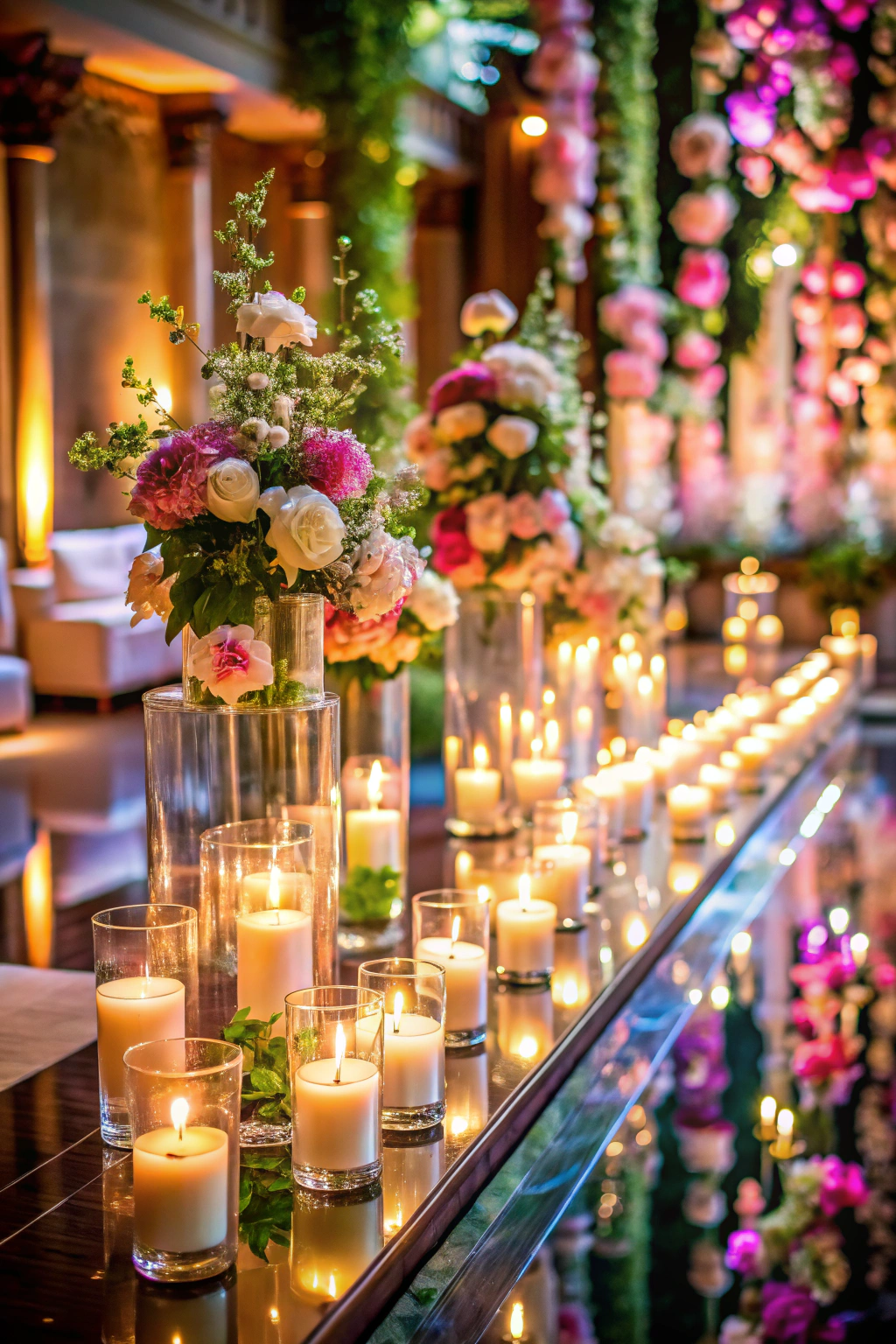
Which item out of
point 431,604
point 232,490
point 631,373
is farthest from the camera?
point 631,373

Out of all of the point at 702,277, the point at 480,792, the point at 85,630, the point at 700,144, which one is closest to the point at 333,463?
the point at 480,792

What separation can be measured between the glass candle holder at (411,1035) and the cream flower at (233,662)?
0.35 m

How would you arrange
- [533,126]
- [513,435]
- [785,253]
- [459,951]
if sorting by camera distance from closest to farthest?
[459,951]
[513,435]
[533,126]
[785,253]

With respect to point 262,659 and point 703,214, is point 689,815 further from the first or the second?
point 703,214

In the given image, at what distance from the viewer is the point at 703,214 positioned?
674 cm

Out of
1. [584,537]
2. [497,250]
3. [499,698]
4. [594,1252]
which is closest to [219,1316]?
[594,1252]

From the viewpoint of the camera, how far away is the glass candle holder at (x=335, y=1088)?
1474mm

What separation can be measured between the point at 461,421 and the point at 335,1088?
1.87 m

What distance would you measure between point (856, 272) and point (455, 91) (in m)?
4.21

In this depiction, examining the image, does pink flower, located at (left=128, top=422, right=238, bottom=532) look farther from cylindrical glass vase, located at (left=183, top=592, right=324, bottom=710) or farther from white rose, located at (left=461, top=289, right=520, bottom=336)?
white rose, located at (left=461, top=289, right=520, bottom=336)

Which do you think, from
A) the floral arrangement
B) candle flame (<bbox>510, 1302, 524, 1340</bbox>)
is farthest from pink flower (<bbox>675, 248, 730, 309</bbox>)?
candle flame (<bbox>510, 1302, 524, 1340</bbox>)

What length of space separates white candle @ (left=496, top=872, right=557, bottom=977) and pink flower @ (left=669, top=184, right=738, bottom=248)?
5.23m

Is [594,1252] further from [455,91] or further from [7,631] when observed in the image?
[455,91]

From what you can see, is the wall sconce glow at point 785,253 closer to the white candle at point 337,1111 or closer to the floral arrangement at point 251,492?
the floral arrangement at point 251,492
